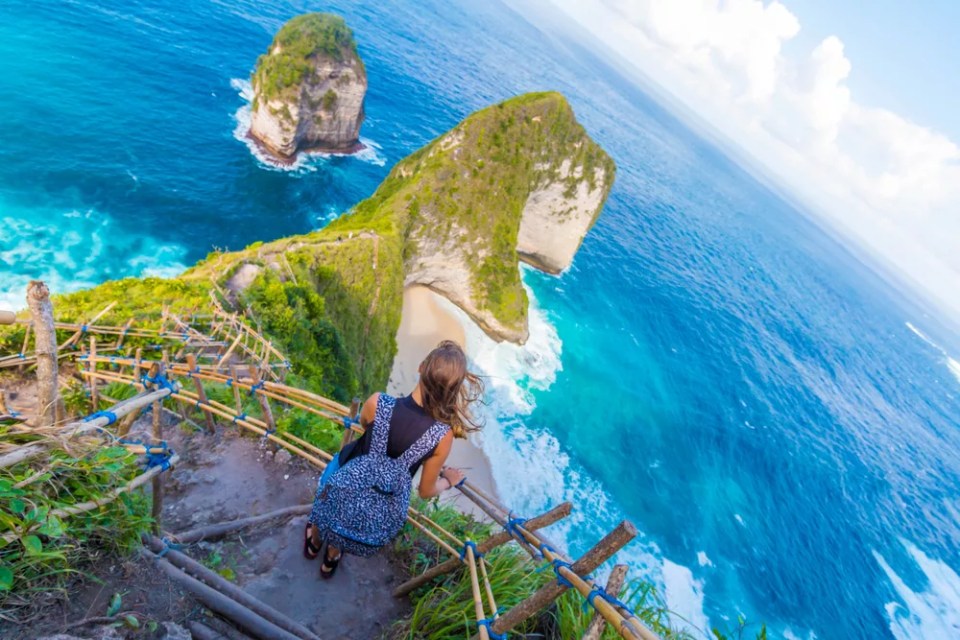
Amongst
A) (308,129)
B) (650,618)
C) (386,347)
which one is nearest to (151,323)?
(650,618)

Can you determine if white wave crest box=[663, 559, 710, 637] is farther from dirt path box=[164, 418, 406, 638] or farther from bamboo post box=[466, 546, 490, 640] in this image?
bamboo post box=[466, 546, 490, 640]

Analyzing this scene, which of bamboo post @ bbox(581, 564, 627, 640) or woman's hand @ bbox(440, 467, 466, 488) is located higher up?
bamboo post @ bbox(581, 564, 627, 640)

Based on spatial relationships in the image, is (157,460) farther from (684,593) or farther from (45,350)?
(684,593)

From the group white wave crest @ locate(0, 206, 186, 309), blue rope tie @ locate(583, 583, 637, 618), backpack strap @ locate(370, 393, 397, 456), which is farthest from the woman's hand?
white wave crest @ locate(0, 206, 186, 309)

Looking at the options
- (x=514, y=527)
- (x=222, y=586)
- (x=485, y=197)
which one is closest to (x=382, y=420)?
(x=514, y=527)

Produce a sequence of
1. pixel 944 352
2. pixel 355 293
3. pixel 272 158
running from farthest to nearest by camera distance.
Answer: pixel 944 352 → pixel 272 158 → pixel 355 293

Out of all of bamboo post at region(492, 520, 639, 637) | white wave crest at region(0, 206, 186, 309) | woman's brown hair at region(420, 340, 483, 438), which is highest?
woman's brown hair at region(420, 340, 483, 438)

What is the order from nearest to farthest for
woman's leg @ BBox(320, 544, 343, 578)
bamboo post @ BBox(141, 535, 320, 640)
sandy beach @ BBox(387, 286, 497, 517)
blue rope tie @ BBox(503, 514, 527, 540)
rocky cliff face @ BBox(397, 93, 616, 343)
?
bamboo post @ BBox(141, 535, 320, 640) → blue rope tie @ BBox(503, 514, 527, 540) → woman's leg @ BBox(320, 544, 343, 578) → sandy beach @ BBox(387, 286, 497, 517) → rocky cliff face @ BBox(397, 93, 616, 343)

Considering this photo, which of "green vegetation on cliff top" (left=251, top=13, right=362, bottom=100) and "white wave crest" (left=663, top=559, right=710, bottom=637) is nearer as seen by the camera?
"white wave crest" (left=663, top=559, right=710, bottom=637)
